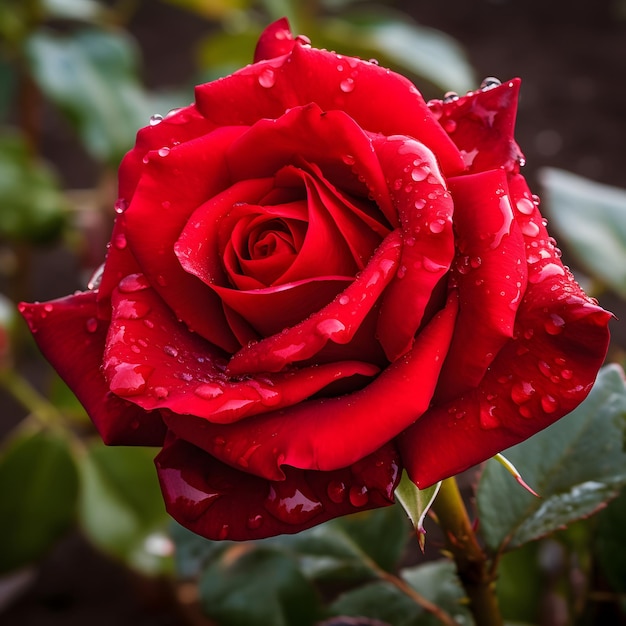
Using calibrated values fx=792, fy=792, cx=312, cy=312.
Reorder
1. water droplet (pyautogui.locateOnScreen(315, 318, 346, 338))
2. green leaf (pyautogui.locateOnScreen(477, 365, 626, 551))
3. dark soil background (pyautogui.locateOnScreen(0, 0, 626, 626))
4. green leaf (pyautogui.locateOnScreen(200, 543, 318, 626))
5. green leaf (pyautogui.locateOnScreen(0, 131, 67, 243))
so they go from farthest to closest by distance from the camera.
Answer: dark soil background (pyautogui.locateOnScreen(0, 0, 626, 626)), green leaf (pyautogui.locateOnScreen(0, 131, 67, 243)), green leaf (pyautogui.locateOnScreen(200, 543, 318, 626)), green leaf (pyautogui.locateOnScreen(477, 365, 626, 551)), water droplet (pyautogui.locateOnScreen(315, 318, 346, 338))

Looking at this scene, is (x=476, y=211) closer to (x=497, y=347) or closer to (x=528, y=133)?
(x=497, y=347)

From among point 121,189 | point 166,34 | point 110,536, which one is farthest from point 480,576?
point 166,34

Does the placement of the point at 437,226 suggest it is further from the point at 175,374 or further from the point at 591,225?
the point at 591,225

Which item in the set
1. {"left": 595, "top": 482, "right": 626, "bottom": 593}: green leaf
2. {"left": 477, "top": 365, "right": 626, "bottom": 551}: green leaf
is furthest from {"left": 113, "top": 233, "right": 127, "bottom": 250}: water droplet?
{"left": 595, "top": 482, "right": 626, "bottom": 593}: green leaf

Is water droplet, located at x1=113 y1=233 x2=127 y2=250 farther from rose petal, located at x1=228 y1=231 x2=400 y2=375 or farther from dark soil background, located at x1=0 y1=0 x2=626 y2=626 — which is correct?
dark soil background, located at x1=0 y1=0 x2=626 y2=626

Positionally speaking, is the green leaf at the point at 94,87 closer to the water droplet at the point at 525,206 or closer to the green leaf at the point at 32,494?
the green leaf at the point at 32,494

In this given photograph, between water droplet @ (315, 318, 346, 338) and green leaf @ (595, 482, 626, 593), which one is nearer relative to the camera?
water droplet @ (315, 318, 346, 338)
